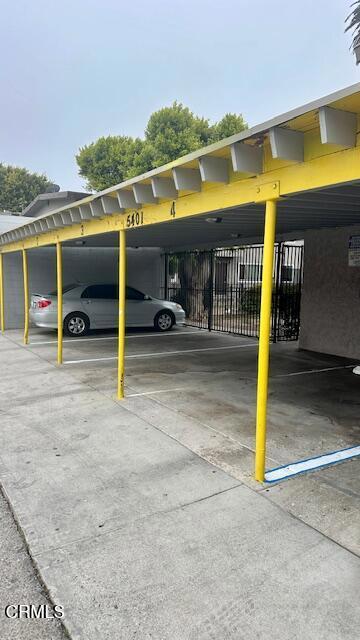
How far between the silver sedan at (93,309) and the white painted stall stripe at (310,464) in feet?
26.4

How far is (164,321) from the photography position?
1247 cm

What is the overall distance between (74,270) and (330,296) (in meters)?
7.83

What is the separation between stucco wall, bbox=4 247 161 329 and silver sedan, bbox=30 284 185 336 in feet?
5.10

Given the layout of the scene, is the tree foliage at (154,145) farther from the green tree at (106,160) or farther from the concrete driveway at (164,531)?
the concrete driveway at (164,531)

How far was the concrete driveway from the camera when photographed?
85.5 inches

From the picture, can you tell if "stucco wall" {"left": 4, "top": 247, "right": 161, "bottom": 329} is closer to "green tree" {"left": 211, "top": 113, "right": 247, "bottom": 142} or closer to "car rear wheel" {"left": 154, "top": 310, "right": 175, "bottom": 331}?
"car rear wheel" {"left": 154, "top": 310, "right": 175, "bottom": 331}

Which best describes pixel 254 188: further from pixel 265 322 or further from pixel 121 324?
pixel 121 324

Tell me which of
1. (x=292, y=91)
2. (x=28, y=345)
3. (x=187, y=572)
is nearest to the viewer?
(x=187, y=572)

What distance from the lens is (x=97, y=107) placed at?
5688cm

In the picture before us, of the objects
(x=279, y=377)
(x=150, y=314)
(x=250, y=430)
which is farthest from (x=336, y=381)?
(x=150, y=314)

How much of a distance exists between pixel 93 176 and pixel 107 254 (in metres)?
18.5

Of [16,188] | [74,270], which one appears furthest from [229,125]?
[16,188]

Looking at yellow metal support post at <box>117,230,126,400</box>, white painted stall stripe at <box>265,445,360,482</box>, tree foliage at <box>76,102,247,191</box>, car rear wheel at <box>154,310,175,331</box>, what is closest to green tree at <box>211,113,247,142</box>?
tree foliage at <box>76,102,247,191</box>

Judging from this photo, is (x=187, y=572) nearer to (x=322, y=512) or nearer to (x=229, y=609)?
(x=229, y=609)
